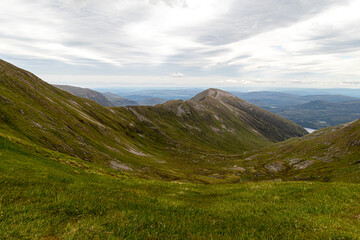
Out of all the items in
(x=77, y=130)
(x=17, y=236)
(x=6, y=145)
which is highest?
(x=17, y=236)

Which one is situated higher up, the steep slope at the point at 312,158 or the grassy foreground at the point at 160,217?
the grassy foreground at the point at 160,217

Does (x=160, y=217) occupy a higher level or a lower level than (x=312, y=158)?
higher

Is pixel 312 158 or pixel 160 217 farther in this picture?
pixel 312 158

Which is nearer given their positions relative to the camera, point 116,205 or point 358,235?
point 358,235

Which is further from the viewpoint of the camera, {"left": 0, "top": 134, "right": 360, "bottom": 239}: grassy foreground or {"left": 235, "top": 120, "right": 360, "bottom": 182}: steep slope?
{"left": 235, "top": 120, "right": 360, "bottom": 182}: steep slope

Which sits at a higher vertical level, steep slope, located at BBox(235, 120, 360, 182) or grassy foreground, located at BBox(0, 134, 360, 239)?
grassy foreground, located at BBox(0, 134, 360, 239)

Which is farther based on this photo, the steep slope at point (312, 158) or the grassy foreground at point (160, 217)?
the steep slope at point (312, 158)

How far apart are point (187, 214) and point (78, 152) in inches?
2496

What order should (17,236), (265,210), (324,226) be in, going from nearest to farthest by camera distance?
(17,236), (324,226), (265,210)

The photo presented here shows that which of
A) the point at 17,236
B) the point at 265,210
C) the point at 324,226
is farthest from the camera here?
the point at 265,210

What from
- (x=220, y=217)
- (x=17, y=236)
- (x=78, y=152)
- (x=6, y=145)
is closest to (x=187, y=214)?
(x=220, y=217)

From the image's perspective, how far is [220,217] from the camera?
9.76 m

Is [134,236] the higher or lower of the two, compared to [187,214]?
higher

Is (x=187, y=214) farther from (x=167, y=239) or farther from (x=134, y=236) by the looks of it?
(x=134, y=236)
